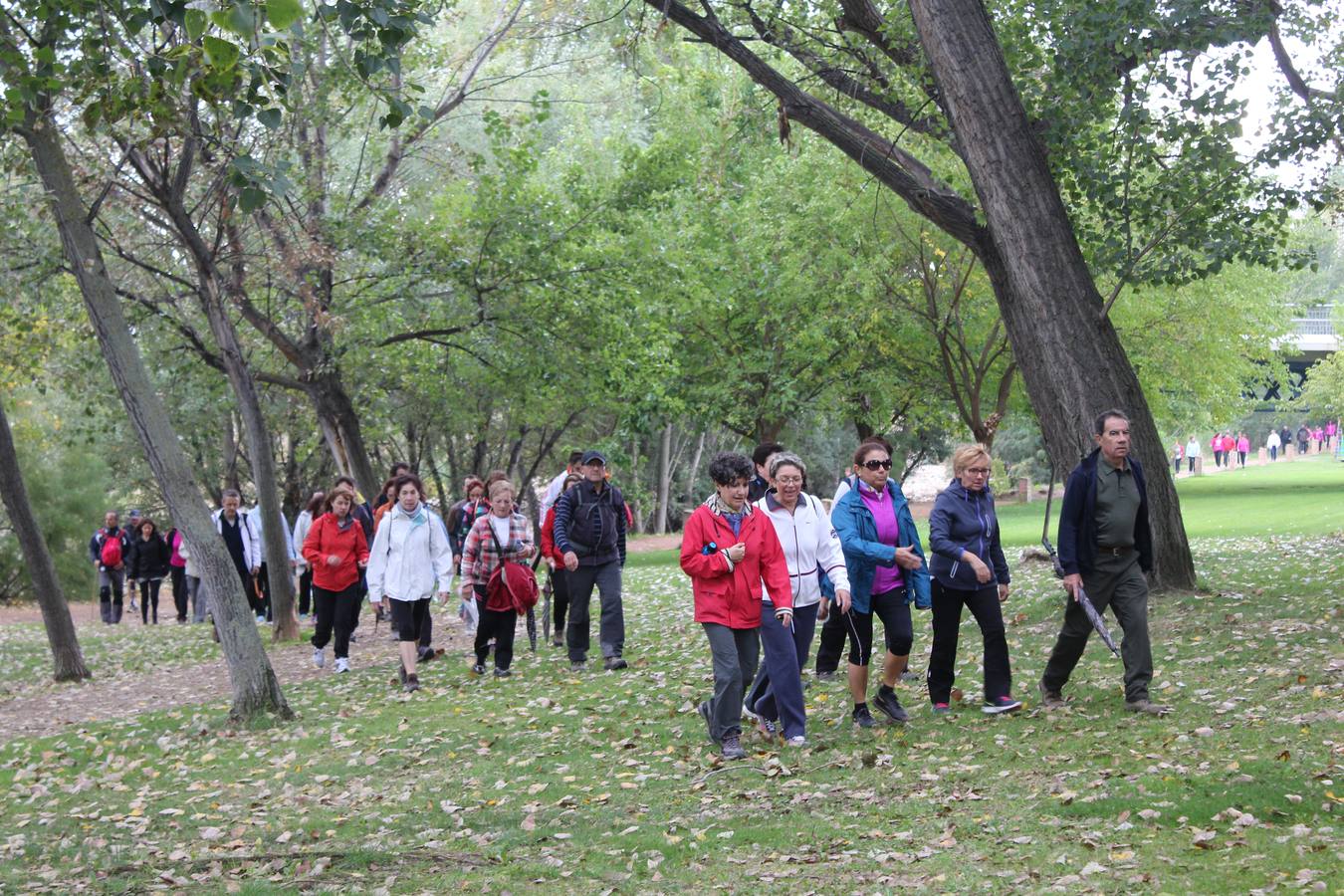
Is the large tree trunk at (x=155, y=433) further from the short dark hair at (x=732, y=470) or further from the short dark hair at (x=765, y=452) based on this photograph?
the short dark hair at (x=732, y=470)

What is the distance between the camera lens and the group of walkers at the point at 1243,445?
75500 mm

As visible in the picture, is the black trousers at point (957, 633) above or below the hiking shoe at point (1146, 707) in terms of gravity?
above

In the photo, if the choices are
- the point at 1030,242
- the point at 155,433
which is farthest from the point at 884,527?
the point at 155,433

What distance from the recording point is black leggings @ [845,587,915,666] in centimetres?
962

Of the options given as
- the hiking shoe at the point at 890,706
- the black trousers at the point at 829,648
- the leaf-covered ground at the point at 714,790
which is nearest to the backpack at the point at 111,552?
the leaf-covered ground at the point at 714,790

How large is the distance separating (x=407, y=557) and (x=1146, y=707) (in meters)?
7.09

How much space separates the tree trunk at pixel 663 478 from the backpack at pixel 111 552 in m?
21.7

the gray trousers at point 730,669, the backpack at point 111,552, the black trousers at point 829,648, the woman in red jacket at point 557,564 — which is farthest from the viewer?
the backpack at point 111,552

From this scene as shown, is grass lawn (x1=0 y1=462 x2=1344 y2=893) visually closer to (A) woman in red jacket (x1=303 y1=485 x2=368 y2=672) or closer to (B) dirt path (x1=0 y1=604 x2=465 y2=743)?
(B) dirt path (x1=0 y1=604 x2=465 y2=743)

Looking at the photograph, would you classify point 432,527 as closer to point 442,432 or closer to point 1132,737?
point 1132,737

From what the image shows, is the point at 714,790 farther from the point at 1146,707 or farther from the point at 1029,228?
the point at 1029,228

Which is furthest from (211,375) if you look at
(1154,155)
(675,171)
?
(1154,155)

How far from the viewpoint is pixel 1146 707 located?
930 cm

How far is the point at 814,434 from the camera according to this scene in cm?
5531
